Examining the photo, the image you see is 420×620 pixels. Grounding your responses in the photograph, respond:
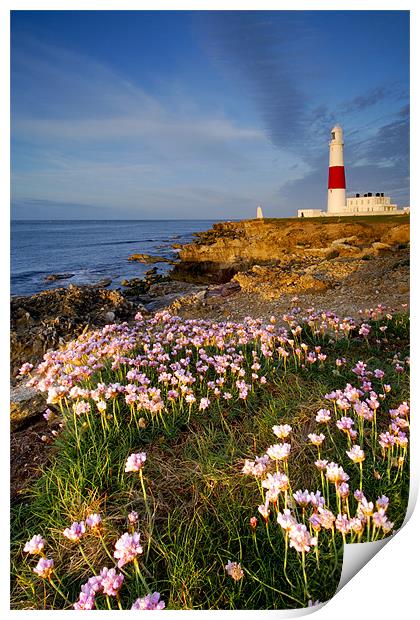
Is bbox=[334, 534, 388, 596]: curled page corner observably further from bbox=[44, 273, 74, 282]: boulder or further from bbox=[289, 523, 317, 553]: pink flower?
bbox=[44, 273, 74, 282]: boulder

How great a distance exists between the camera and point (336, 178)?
7.76ft

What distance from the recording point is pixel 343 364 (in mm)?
2354

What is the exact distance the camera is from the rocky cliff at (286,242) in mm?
2488

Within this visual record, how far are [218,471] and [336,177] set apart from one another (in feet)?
5.86

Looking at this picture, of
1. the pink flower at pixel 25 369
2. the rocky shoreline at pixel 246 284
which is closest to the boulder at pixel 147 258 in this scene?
the rocky shoreline at pixel 246 284

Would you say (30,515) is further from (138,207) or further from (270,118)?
(270,118)

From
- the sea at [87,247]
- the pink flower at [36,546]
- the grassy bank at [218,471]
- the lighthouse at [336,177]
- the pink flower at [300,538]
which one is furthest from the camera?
the lighthouse at [336,177]

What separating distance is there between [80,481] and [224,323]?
1314 mm

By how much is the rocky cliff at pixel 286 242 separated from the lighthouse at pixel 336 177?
0.32ft

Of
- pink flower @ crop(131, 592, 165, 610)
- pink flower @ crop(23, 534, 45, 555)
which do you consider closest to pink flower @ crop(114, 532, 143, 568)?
pink flower @ crop(131, 592, 165, 610)

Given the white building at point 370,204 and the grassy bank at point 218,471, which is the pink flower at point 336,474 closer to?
the grassy bank at point 218,471

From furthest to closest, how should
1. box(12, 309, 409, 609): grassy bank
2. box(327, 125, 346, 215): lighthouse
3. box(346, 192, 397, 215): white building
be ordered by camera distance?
box(346, 192, 397, 215): white building → box(327, 125, 346, 215): lighthouse → box(12, 309, 409, 609): grassy bank

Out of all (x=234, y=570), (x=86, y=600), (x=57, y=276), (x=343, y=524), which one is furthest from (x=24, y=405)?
(x=343, y=524)

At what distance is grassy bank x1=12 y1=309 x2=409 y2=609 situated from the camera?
1.43 metres
